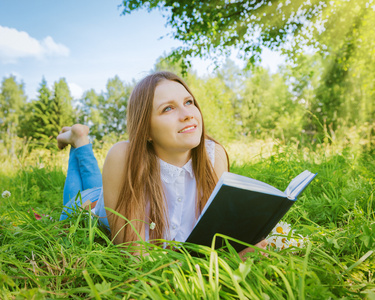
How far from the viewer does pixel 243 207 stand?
3.15 feet

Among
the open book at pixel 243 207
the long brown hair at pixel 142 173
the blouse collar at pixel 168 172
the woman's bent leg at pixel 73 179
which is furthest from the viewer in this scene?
the woman's bent leg at pixel 73 179

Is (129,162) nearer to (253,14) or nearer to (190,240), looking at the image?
(190,240)

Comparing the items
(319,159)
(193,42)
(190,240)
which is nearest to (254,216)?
(190,240)

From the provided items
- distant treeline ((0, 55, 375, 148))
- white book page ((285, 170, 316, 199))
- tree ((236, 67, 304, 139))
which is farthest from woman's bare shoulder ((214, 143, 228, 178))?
tree ((236, 67, 304, 139))

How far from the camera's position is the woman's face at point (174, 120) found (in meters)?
1.64

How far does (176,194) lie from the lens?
1.86 m

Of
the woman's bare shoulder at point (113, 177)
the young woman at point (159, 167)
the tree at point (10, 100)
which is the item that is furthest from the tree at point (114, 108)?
the woman's bare shoulder at point (113, 177)

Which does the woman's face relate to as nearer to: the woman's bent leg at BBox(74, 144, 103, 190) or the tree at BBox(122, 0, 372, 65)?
the woman's bent leg at BBox(74, 144, 103, 190)

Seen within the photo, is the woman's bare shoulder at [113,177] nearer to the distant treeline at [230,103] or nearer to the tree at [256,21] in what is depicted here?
the tree at [256,21]

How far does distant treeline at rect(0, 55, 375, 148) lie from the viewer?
21.1 meters

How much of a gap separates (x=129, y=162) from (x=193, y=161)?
1.64ft

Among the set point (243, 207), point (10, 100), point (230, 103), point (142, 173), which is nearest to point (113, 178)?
point (142, 173)

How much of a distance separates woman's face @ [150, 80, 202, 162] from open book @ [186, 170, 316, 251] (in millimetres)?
662

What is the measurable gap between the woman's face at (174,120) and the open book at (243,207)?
66 centimetres
